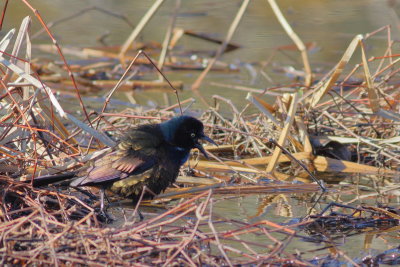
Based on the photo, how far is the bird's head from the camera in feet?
→ 13.8

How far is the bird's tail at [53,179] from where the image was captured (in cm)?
382

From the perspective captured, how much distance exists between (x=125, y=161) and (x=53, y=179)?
41 cm

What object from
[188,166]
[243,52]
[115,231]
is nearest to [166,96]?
[243,52]

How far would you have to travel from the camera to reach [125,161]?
4.03 metres

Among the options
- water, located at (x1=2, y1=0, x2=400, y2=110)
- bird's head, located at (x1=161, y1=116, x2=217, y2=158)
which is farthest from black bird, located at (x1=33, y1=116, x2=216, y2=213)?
water, located at (x1=2, y1=0, x2=400, y2=110)

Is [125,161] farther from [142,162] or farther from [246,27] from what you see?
[246,27]

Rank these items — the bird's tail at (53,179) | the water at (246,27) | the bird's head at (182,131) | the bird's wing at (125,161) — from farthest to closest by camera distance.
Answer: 1. the water at (246,27)
2. the bird's head at (182,131)
3. the bird's wing at (125,161)
4. the bird's tail at (53,179)

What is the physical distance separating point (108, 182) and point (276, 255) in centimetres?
126

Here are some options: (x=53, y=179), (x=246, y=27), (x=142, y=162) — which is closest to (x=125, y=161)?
(x=142, y=162)

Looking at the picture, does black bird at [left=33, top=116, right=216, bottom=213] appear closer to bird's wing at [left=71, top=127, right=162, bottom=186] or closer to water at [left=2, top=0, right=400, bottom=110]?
bird's wing at [left=71, top=127, right=162, bottom=186]

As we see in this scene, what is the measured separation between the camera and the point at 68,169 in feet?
13.4

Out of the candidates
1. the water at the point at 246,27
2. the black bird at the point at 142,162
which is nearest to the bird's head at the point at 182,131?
the black bird at the point at 142,162

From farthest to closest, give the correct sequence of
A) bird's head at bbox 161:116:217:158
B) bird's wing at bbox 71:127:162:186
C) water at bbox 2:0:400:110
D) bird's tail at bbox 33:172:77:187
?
water at bbox 2:0:400:110 → bird's head at bbox 161:116:217:158 → bird's wing at bbox 71:127:162:186 → bird's tail at bbox 33:172:77:187

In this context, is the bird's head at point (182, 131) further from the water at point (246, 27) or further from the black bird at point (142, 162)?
the water at point (246, 27)
